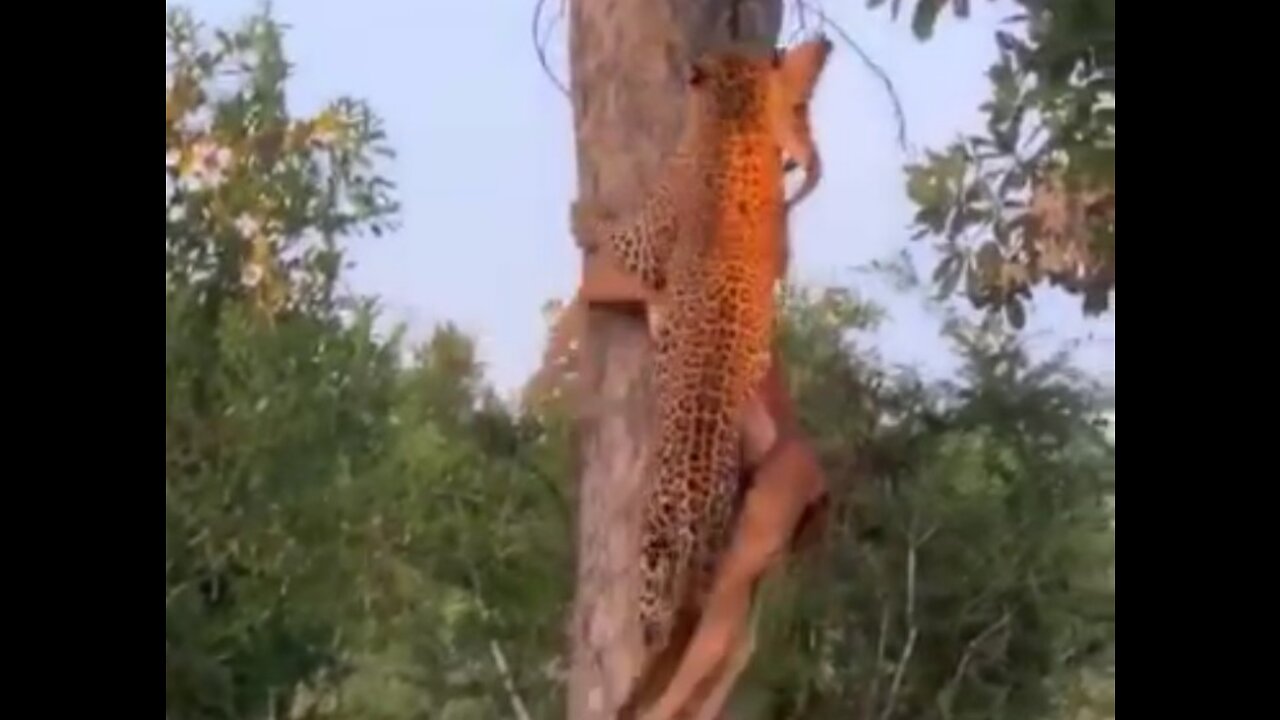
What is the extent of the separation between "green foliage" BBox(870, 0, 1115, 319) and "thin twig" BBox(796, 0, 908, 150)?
0.10 ft

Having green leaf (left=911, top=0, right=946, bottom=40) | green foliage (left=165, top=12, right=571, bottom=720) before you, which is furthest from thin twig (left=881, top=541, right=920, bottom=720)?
green leaf (left=911, top=0, right=946, bottom=40)

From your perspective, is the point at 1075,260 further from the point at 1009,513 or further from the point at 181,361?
the point at 181,361

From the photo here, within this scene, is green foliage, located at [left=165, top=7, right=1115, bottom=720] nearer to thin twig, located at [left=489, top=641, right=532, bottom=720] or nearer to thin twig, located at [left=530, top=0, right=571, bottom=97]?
thin twig, located at [left=489, top=641, right=532, bottom=720]

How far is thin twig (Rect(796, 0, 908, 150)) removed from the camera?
179 centimetres

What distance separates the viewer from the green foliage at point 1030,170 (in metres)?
1.80

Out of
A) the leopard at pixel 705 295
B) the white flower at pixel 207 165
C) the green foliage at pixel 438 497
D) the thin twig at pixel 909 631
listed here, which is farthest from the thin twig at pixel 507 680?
the white flower at pixel 207 165

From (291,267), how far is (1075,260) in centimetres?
65

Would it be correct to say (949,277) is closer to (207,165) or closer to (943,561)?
(943,561)

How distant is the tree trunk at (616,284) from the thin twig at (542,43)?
0.02m

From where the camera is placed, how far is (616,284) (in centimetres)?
177

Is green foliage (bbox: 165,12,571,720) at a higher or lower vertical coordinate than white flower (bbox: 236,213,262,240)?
lower

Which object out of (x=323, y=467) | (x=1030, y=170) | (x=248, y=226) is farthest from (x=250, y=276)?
(x=1030, y=170)

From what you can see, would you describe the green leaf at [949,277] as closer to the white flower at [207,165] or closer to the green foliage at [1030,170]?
the green foliage at [1030,170]

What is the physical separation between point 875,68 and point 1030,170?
0.51 ft
